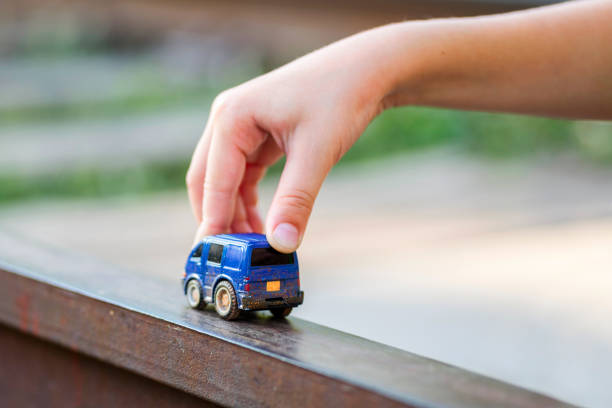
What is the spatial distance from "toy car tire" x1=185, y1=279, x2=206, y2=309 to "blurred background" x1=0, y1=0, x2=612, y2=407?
132 centimetres

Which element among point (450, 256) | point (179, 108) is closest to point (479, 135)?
point (179, 108)

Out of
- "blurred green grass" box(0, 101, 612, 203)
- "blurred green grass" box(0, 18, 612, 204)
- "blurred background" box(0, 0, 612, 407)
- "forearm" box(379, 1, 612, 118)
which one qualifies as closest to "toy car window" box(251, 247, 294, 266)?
"forearm" box(379, 1, 612, 118)

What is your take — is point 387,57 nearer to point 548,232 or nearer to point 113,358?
point 113,358

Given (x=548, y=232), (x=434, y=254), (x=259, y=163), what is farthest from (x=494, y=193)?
(x=259, y=163)

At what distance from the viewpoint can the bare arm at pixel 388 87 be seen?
5.51ft

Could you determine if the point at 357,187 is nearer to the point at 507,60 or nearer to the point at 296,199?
the point at 507,60

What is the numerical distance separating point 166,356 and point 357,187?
407 inches

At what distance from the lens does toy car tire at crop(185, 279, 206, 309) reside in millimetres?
1861

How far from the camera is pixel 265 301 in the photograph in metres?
1.77

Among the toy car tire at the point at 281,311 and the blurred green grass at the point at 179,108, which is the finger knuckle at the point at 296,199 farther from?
the blurred green grass at the point at 179,108

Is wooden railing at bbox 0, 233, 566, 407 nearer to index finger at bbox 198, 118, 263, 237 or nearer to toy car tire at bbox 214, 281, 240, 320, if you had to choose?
toy car tire at bbox 214, 281, 240, 320

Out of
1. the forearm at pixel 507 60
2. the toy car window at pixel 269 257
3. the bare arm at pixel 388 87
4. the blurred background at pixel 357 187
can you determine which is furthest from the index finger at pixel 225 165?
the blurred background at pixel 357 187

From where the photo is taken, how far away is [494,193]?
11.4 meters

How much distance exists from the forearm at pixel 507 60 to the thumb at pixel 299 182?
0.25m
